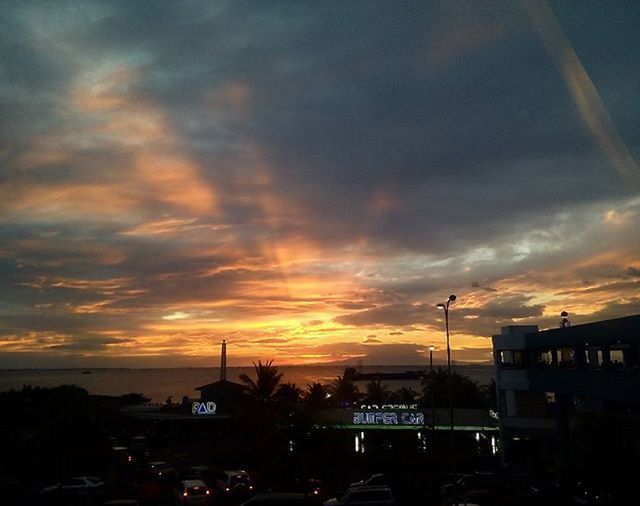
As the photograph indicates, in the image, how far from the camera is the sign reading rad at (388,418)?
5100cm

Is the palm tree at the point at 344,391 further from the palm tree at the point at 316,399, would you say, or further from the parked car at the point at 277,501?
the parked car at the point at 277,501

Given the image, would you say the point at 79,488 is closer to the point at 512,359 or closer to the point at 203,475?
the point at 203,475

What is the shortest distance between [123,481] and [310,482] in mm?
16893

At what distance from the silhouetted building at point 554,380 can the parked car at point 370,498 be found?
12712mm

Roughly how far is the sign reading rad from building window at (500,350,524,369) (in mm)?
9299

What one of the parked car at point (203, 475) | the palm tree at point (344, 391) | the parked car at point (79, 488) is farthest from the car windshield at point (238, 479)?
the palm tree at point (344, 391)

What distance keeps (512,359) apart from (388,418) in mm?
12953

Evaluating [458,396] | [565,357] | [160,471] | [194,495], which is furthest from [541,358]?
[160,471]

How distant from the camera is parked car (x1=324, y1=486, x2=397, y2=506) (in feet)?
89.1

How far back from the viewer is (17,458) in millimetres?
A: 43625

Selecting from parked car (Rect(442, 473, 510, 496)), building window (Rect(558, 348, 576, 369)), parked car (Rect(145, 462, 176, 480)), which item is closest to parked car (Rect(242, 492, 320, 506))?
parked car (Rect(442, 473, 510, 496))

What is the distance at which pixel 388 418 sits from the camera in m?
51.3

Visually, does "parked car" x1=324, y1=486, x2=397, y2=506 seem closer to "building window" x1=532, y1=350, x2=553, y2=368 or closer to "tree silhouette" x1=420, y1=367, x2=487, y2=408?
"building window" x1=532, y1=350, x2=553, y2=368

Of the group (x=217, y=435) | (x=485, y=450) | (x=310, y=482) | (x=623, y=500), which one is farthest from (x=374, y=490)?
(x=217, y=435)
